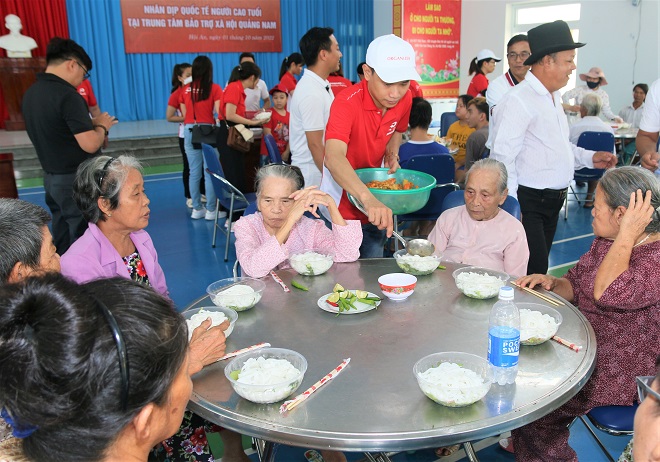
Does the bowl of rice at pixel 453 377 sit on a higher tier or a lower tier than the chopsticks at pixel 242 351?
higher

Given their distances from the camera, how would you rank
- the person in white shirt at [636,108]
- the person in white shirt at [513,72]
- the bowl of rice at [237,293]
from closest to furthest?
the bowl of rice at [237,293] → the person in white shirt at [513,72] → the person in white shirt at [636,108]

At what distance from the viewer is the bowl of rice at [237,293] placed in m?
1.83

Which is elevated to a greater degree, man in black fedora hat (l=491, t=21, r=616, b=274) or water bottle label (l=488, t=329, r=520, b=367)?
man in black fedora hat (l=491, t=21, r=616, b=274)

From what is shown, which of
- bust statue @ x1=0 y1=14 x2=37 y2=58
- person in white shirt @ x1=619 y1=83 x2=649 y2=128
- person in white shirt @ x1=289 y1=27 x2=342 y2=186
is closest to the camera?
person in white shirt @ x1=289 y1=27 x2=342 y2=186

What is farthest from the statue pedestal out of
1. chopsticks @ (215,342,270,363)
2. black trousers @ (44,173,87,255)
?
chopsticks @ (215,342,270,363)

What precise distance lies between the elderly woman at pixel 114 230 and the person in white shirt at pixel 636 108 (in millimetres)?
7875

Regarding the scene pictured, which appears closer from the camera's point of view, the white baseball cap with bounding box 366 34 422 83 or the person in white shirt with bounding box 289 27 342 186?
the white baseball cap with bounding box 366 34 422 83

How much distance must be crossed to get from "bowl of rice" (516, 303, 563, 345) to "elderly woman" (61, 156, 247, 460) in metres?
1.16

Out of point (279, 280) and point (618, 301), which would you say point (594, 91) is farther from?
point (279, 280)

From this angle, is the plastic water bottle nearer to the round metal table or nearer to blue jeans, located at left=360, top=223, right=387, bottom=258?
the round metal table

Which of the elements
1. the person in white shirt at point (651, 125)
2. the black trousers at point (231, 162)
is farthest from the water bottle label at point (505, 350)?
the black trousers at point (231, 162)

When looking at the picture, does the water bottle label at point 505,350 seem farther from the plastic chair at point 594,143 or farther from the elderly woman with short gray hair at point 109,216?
the plastic chair at point 594,143

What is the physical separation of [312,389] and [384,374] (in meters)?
0.20

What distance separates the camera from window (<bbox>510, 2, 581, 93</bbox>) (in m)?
10.4
